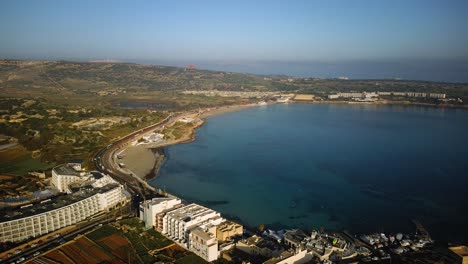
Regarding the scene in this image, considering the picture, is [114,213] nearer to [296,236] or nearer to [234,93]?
[296,236]

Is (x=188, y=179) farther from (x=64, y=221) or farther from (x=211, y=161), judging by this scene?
(x=64, y=221)

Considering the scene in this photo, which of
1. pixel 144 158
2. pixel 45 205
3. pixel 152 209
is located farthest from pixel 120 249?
pixel 144 158

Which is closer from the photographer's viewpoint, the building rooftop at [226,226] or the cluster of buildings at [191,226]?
the cluster of buildings at [191,226]

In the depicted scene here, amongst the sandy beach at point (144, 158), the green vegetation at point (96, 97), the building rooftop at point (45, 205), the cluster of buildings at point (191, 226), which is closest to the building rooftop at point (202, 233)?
the cluster of buildings at point (191, 226)

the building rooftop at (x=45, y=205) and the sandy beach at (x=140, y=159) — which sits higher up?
the building rooftop at (x=45, y=205)

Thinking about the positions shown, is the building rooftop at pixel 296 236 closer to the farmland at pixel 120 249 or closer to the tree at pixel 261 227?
the tree at pixel 261 227

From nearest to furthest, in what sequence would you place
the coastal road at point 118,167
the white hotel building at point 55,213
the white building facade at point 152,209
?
the white hotel building at point 55,213
the white building facade at point 152,209
the coastal road at point 118,167
